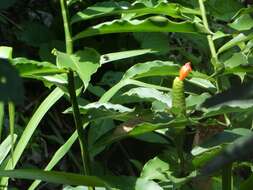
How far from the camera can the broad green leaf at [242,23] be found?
54.1 inches

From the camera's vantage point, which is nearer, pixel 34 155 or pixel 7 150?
pixel 7 150

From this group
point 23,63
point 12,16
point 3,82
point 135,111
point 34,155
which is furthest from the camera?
point 12,16

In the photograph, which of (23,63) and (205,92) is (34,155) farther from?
(23,63)

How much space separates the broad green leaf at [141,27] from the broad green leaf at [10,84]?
0.68 m

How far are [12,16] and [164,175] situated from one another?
1642 millimetres

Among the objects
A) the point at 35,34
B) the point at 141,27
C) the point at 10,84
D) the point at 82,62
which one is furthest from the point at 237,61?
the point at 35,34

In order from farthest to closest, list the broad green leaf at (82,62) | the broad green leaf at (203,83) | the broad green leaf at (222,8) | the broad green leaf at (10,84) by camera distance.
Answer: the broad green leaf at (222,8)
the broad green leaf at (203,83)
the broad green leaf at (82,62)
the broad green leaf at (10,84)

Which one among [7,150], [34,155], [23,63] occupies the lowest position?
[34,155]

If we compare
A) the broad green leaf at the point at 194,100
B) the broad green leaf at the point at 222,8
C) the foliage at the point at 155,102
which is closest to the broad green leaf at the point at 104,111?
the foliage at the point at 155,102

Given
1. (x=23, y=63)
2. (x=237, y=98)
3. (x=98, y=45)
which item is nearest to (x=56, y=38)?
(x=98, y=45)

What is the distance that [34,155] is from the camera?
2.44 metres

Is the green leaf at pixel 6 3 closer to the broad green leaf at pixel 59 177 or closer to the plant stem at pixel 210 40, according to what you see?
the broad green leaf at pixel 59 177

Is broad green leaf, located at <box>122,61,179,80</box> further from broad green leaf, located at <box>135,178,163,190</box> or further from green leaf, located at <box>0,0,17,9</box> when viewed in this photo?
green leaf, located at <box>0,0,17,9</box>

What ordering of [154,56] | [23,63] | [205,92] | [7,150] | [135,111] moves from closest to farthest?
[23,63]
[135,111]
[205,92]
[7,150]
[154,56]
